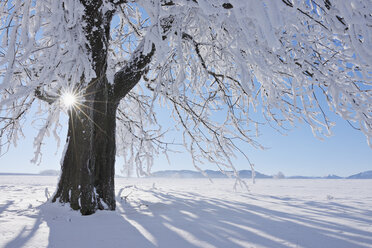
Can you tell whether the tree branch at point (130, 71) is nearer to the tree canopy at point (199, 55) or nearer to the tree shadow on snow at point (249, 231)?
the tree canopy at point (199, 55)

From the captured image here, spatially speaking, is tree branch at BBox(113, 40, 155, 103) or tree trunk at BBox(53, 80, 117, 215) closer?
tree trunk at BBox(53, 80, 117, 215)

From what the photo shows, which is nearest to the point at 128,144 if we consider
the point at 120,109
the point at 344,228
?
the point at 120,109

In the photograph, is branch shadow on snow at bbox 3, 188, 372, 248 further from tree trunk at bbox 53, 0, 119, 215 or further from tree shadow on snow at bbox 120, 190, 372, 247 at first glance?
tree trunk at bbox 53, 0, 119, 215

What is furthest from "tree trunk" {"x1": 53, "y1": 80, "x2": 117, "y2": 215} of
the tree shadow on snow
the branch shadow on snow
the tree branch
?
the tree shadow on snow

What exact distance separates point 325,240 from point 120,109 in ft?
16.1

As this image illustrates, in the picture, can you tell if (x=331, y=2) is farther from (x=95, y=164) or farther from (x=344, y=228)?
(x=95, y=164)

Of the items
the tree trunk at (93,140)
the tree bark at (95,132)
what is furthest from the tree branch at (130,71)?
the tree trunk at (93,140)

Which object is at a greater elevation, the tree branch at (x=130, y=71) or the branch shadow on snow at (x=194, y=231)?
the tree branch at (x=130, y=71)

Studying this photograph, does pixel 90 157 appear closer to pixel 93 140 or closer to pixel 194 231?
pixel 93 140

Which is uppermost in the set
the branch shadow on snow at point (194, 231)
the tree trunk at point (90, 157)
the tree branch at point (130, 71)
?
the tree branch at point (130, 71)

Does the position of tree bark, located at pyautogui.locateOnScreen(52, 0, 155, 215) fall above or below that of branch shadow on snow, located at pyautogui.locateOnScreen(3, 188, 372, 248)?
above

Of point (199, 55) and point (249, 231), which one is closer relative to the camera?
point (249, 231)

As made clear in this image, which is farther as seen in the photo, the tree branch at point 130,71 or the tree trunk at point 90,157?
the tree branch at point 130,71

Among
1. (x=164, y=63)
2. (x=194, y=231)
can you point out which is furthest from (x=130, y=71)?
(x=194, y=231)
